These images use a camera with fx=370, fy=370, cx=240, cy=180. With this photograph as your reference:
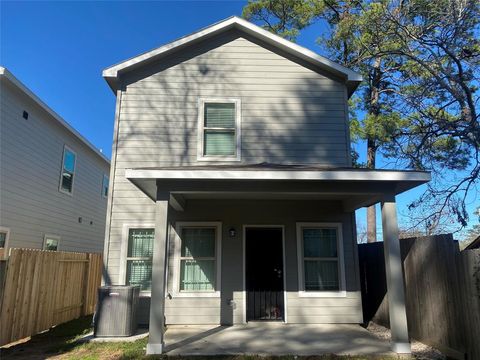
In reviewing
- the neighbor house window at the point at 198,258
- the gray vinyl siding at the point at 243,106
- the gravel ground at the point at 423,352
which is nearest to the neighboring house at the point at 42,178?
the gray vinyl siding at the point at 243,106

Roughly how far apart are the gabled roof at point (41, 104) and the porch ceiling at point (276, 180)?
5.29 m

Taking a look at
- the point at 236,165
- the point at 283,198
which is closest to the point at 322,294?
the point at 283,198

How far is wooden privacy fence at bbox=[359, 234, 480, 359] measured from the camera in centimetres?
504

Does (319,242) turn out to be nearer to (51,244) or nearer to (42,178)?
(42,178)

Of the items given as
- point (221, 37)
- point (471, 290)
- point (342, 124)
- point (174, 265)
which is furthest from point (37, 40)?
point (471, 290)

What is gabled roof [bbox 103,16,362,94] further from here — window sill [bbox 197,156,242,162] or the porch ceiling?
the porch ceiling

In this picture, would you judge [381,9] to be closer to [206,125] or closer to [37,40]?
[206,125]

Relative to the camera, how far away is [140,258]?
7.98m

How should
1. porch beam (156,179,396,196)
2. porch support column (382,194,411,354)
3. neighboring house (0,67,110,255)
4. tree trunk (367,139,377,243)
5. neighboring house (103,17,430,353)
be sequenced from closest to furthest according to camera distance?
porch support column (382,194,411,354) < porch beam (156,179,396,196) < neighboring house (103,17,430,353) < neighboring house (0,67,110,255) < tree trunk (367,139,377,243)

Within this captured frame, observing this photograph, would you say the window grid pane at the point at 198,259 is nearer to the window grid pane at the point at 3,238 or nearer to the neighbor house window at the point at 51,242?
the window grid pane at the point at 3,238

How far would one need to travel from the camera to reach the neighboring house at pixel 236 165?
25.5 feet

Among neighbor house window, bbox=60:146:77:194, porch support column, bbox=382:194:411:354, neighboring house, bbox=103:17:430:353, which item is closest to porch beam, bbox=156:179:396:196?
porch support column, bbox=382:194:411:354

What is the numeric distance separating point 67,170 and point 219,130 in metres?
7.06

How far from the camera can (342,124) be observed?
8625mm
